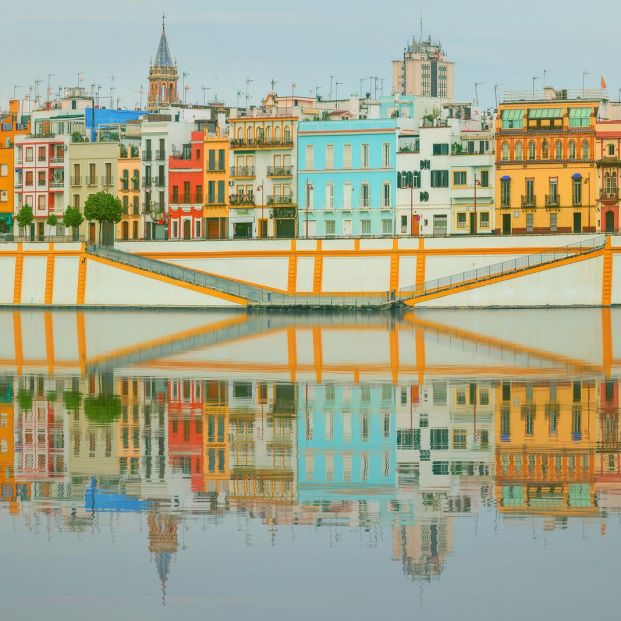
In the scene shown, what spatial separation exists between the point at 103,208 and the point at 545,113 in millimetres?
26467

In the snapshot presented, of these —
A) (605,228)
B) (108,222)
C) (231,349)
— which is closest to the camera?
(231,349)

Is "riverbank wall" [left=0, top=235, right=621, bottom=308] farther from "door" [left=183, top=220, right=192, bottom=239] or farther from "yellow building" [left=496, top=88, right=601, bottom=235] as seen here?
"door" [left=183, top=220, right=192, bottom=239]

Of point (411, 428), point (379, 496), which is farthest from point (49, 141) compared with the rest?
point (379, 496)

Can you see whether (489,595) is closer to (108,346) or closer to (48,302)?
(108,346)

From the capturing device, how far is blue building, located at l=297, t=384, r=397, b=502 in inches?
1055

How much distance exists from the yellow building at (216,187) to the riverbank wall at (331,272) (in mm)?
8438

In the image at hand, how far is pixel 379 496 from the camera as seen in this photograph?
2589 centimetres

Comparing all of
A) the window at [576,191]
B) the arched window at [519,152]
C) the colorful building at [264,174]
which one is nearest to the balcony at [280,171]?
the colorful building at [264,174]

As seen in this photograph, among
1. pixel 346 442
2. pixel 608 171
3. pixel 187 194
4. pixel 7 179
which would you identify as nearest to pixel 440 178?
pixel 608 171

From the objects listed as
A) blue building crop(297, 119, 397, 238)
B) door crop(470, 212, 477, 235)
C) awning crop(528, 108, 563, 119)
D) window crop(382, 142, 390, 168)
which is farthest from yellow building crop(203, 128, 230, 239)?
awning crop(528, 108, 563, 119)

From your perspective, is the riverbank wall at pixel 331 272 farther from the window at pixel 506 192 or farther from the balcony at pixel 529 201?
the window at pixel 506 192

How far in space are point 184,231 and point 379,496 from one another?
80.3 metres

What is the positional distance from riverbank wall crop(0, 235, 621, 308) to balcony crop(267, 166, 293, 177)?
28.0 feet

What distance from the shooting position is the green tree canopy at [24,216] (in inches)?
4208
